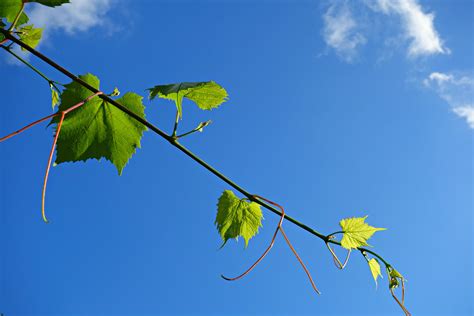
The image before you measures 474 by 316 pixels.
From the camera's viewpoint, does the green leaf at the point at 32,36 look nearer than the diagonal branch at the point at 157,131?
No

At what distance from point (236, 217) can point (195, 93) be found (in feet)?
1.26

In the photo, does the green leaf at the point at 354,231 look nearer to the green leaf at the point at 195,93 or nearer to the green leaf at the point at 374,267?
the green leaf at the point at 374,267

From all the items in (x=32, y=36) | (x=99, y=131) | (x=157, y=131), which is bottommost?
(x=157, y=131)

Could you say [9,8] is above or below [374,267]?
above

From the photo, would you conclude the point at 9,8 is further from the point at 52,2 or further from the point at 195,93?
the point at 195,93

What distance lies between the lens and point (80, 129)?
1.35 m

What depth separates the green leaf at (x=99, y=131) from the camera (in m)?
1.33

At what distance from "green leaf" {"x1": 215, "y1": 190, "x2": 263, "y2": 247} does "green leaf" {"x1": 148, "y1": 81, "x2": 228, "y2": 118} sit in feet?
0.87

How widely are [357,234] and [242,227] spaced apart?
34 centimetres

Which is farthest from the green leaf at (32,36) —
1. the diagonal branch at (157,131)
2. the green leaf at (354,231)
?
the green leaf at (354,231)

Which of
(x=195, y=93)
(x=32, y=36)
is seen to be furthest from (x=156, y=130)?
(x=32, y=36)

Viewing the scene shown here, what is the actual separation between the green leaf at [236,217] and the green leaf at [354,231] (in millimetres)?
265

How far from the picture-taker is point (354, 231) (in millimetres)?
1239

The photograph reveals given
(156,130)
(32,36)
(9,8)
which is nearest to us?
(156,130)
